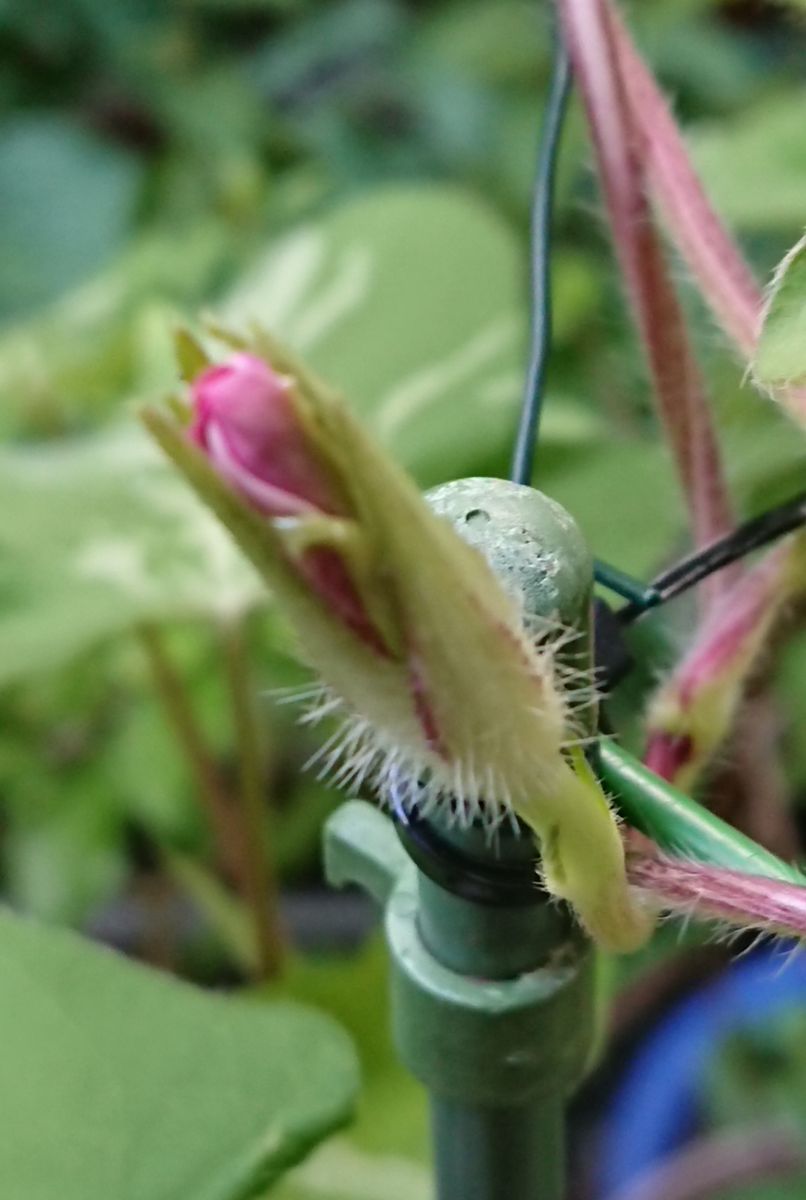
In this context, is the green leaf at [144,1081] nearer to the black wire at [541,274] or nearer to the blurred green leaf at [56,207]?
the black wire at [541,274]

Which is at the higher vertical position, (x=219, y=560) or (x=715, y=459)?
(x=715, y=459)

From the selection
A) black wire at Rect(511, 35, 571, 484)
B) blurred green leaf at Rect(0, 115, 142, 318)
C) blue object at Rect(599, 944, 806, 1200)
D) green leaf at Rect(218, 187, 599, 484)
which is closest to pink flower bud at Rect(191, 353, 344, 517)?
black wire at Rect(511, 35, 571, 484)

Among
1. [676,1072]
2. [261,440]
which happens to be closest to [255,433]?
[261,440]

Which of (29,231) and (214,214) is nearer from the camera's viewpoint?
(214,214)

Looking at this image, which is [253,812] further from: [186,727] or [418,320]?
[418,320]

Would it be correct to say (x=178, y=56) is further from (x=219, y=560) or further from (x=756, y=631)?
(x=756, y=631)

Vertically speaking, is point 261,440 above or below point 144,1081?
above

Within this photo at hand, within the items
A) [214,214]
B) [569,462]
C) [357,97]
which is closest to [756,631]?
[569,462]
